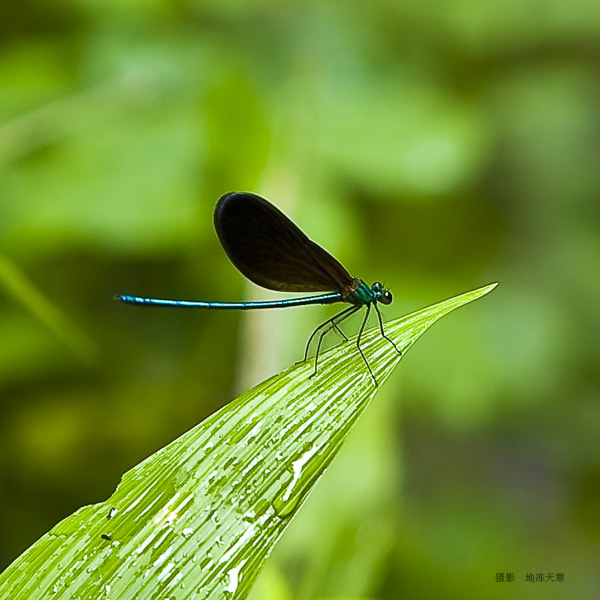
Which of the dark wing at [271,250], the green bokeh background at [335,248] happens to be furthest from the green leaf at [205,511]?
the green bokeh background at [335,248]

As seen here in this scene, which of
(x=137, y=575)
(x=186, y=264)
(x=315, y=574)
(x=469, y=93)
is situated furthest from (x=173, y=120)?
(x=137, y=575)

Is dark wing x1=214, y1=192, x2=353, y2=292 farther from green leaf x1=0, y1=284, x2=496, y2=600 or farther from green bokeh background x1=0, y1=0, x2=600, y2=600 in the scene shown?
green leaf x1=0, y1=284, x2=496, y2=600

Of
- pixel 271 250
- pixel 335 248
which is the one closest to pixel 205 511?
pixel 271 250

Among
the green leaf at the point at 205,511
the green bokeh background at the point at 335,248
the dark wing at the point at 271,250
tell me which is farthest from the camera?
the green bokeh background at the point at 335,248

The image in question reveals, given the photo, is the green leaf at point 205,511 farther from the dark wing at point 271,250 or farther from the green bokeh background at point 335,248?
the green bokeh background at point 335,248

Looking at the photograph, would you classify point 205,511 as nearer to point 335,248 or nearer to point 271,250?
point 271,250

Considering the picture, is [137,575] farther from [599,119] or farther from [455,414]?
[599,119]
